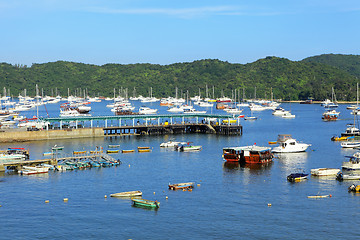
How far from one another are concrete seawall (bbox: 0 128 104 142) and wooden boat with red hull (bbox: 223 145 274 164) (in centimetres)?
5042

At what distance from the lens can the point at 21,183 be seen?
8031 centimetres

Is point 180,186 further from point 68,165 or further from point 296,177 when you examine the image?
point 68,165

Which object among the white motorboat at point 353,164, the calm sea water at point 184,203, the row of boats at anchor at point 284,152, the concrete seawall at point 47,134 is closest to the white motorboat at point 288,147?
the row of boats at anchor at point 284,152

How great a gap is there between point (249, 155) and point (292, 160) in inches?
384

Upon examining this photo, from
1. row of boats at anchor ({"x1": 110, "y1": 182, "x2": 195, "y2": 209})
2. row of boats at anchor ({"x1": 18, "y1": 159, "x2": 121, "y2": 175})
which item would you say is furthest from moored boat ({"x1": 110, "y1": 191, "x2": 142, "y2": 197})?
row of boats at anchor ({"x1": 18, "y1": 159, "x2": 121, "y2": 175})

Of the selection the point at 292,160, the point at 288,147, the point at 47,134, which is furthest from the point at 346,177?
the point at 47,134

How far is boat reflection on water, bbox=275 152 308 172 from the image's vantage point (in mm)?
92287

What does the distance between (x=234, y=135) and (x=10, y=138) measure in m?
60.0

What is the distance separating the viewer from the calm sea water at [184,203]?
2288 inches

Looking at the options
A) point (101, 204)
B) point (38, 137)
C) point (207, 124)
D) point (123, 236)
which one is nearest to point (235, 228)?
point (123, 236)

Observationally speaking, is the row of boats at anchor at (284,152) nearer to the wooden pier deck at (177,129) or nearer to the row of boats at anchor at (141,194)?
the row of boats at anchor at (141,194)

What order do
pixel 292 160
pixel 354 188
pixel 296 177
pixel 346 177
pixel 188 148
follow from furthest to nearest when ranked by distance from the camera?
1. pixel 188 148
2. pixel 292 160
3. pixel 296 177
4. pixel 346 177
5. pixel 354 188

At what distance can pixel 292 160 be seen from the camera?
3935 inches

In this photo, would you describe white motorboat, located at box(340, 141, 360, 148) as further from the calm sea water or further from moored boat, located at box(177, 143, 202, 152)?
moored boat, located at box(177, 143, 202, 152)
